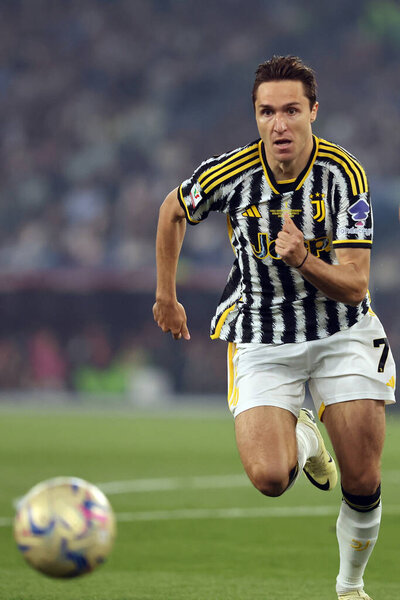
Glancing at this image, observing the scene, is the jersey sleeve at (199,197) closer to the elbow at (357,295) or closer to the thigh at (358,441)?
the elbow at (357,295)

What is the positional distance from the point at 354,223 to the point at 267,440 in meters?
1.01

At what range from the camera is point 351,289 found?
4.36m

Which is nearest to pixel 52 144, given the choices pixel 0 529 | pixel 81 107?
pixel 81 107

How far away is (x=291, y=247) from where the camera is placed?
4.22 m

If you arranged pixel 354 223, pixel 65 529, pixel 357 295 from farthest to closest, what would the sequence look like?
pixel 354 223 < pixel 357 295 < pixel 65 529

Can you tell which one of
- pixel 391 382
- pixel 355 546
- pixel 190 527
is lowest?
pixel 190 527

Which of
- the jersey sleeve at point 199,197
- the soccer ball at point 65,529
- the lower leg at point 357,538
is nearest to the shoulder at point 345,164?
the jersey sleeve at point 199,197

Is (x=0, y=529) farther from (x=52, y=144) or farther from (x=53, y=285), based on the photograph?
(x=52, y=144)

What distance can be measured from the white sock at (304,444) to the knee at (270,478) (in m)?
0.15

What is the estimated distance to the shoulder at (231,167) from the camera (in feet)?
15.7

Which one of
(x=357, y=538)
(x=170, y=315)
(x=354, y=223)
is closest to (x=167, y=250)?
(x=170, y=315)

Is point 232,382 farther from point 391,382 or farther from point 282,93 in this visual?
point 282,93

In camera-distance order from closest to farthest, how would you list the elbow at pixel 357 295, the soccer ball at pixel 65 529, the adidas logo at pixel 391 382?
the soccer ball at pixel 65 529 < the elbow at pixel 357 295 < the adidas logo at pixel 391 382

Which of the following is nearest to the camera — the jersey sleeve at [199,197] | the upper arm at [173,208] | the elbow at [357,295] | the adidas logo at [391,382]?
the elbow at [357,295]
